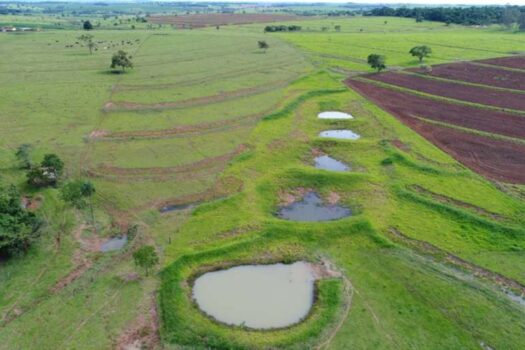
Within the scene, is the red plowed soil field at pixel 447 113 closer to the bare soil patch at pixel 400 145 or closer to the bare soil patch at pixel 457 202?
the bare soil patch at pixel 400 145

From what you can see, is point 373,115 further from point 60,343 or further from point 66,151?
point 60,343

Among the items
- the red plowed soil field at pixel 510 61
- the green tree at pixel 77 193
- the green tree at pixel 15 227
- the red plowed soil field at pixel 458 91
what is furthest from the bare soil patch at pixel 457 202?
the red plowed soil field at pixel 510 61

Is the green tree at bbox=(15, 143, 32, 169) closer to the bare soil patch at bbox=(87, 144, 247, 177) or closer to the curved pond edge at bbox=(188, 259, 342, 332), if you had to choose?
the bare soil patch at bbox=(87, 144, 247, 177)

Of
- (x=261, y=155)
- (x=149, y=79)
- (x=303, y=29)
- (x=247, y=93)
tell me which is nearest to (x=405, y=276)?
(x=261, y=155)

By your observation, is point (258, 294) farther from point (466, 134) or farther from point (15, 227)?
point (466, 134)

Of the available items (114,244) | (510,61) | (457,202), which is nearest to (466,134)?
(457,202)
